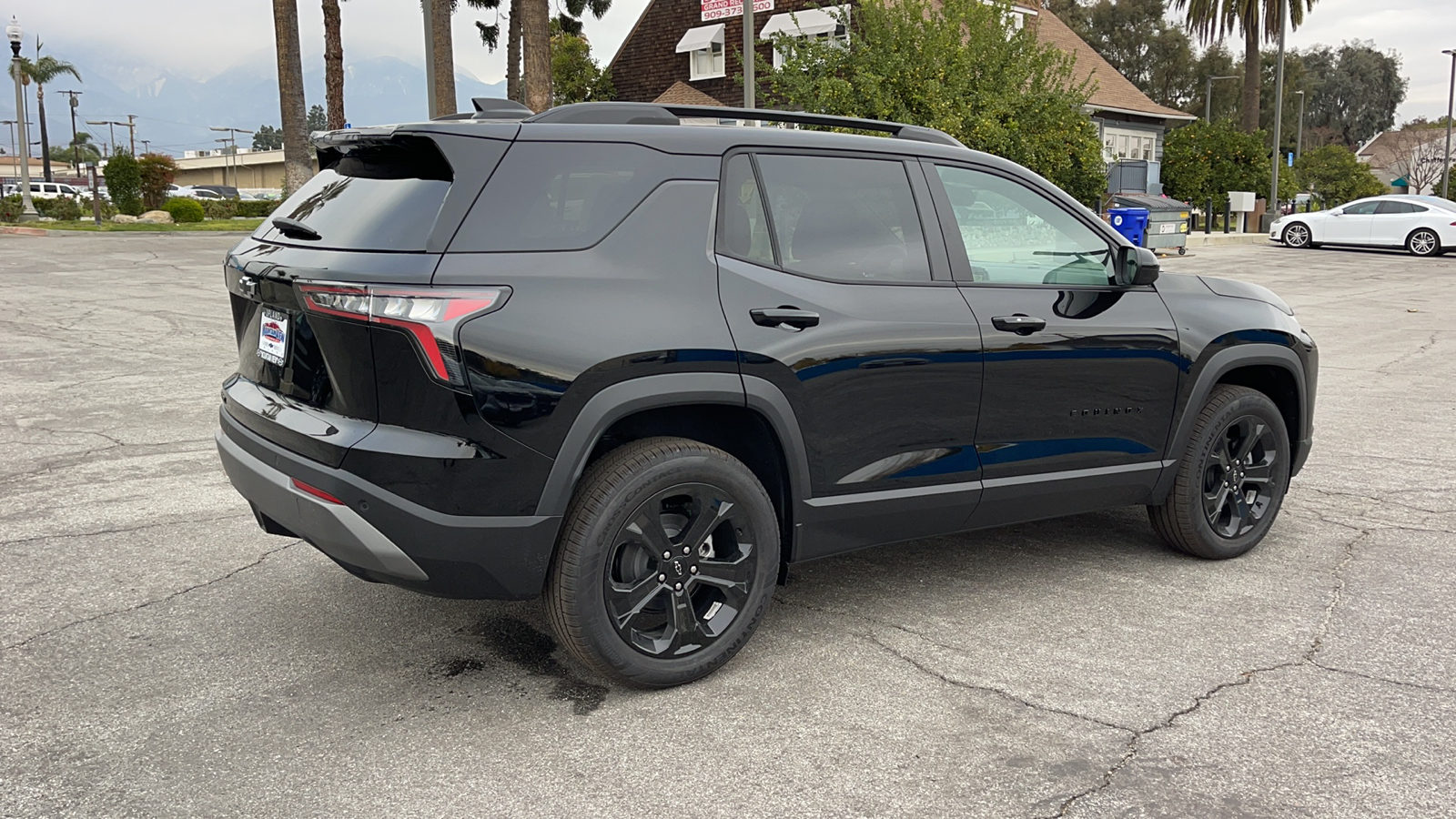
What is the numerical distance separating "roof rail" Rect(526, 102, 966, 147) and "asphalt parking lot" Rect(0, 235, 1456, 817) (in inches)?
69.6

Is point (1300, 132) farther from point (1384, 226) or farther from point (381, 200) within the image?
point (381, 200)

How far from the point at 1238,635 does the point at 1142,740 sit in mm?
1035

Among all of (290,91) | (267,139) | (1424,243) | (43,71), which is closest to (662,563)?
(290,91)

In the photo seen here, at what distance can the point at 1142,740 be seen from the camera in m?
3.36

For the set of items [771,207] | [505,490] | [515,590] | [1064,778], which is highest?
[771,207]

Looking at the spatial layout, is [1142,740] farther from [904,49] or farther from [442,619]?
[904,49]

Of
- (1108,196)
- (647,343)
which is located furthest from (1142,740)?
(1108,196)

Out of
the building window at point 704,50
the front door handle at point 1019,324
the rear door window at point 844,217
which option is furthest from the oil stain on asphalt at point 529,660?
the building window at point 704,50

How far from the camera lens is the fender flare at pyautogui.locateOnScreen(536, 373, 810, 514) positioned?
336 cm

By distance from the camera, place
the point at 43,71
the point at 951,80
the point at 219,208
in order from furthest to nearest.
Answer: the point at 43,71
the point at 219,208
the point at 951,80

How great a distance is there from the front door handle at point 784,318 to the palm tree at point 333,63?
2444 cm

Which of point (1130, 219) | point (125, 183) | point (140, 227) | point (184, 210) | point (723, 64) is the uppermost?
point (723, 64)

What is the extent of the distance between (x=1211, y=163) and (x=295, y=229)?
35025mm

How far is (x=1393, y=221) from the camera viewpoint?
29297 millimetres
